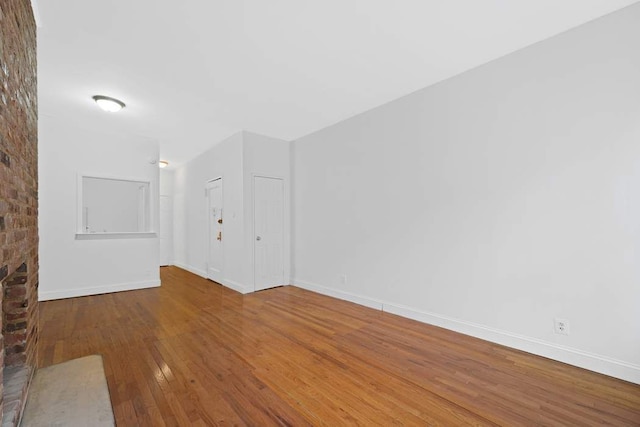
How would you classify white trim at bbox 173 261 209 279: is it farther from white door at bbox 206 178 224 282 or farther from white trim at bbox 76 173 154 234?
white trim at bbox 76 173 154 234

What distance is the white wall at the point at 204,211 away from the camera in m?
4.81

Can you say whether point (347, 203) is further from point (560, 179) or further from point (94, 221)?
point (94, 221)

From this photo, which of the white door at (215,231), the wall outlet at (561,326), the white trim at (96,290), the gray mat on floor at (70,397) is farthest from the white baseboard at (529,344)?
the white trim at (96,290)

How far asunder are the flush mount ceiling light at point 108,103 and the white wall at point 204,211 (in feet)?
5.58

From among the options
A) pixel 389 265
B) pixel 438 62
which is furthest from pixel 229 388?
pixel 438 62

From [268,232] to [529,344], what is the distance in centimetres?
387

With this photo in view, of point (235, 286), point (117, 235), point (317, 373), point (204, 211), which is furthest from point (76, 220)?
point (317, 373)

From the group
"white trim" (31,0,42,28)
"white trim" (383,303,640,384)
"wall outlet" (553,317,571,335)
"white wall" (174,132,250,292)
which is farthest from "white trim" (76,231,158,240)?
"wall outlet" (553,317,571,335)

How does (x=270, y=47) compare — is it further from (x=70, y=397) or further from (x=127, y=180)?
(x=127, y=180)

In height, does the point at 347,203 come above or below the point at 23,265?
above

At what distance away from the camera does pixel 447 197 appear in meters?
3.11

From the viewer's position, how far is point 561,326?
2389 millimetres

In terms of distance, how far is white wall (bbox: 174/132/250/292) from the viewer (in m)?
4.81

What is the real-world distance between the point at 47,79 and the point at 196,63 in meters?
1.79
